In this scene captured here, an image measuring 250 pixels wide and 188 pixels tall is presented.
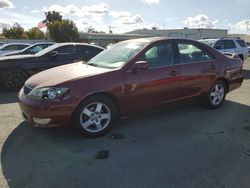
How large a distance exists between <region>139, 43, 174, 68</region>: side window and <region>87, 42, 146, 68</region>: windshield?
189 millimetres

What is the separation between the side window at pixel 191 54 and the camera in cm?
543

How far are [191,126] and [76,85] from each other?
2.24m

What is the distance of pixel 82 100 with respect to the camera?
4.22m

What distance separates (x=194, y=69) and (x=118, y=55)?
5.18 ft

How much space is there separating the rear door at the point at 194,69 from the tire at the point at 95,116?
5.33ft

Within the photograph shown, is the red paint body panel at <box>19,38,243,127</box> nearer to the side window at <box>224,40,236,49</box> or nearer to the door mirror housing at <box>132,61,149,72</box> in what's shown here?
the door mirror housing at <box>132,61,149,72</box>

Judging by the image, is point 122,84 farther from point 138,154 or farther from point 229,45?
point 229,45

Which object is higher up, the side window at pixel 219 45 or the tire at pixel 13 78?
the side window at pixel 219 45

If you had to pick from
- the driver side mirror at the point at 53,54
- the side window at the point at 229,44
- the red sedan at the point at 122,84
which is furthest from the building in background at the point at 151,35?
the red sedan at the point at 122,84

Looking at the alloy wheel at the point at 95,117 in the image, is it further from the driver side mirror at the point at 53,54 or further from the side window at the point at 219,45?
the side window at the point at 219,45

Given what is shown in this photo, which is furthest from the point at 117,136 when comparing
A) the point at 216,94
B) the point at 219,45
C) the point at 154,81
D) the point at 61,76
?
the point at 219,45

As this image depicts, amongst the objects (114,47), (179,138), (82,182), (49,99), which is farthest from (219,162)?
(114,47)

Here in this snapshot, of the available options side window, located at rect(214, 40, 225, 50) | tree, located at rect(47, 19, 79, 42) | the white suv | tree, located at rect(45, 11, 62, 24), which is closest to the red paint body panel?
side window, located at rect(214, 40, 225, 50)

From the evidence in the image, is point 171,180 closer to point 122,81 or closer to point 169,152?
point 169,152
